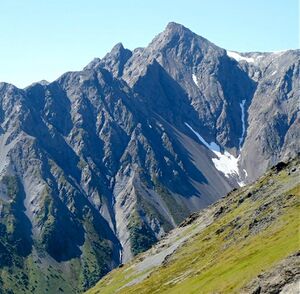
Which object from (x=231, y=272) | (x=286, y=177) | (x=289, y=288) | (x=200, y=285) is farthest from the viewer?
(x=286, y=177)

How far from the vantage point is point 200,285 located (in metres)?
105

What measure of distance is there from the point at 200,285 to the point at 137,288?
222 ft

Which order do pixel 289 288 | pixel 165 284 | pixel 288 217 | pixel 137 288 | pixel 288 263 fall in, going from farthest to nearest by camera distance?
pixel 137 288 → pixel 165 284 → pixel 288 217 → pixel 288 263 → pixel 289 288

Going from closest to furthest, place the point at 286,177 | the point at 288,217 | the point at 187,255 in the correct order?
the point at 288,217, the point at 187,255, the point at 286,177

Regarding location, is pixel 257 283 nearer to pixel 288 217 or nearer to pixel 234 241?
pixel 288 217

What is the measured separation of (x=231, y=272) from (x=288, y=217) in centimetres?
3773

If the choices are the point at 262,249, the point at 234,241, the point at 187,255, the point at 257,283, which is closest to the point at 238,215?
the point at 187,255

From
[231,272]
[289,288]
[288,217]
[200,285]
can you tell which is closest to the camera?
[289,288]

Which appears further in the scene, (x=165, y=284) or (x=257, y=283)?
(x=165, y=284)

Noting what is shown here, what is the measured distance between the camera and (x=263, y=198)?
630ft

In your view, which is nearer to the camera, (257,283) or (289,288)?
(289,288)

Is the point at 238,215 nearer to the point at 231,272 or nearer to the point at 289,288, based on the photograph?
the point at 231,272

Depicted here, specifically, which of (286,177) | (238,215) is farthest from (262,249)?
(286,177)

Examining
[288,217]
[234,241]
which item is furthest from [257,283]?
[234,241]
